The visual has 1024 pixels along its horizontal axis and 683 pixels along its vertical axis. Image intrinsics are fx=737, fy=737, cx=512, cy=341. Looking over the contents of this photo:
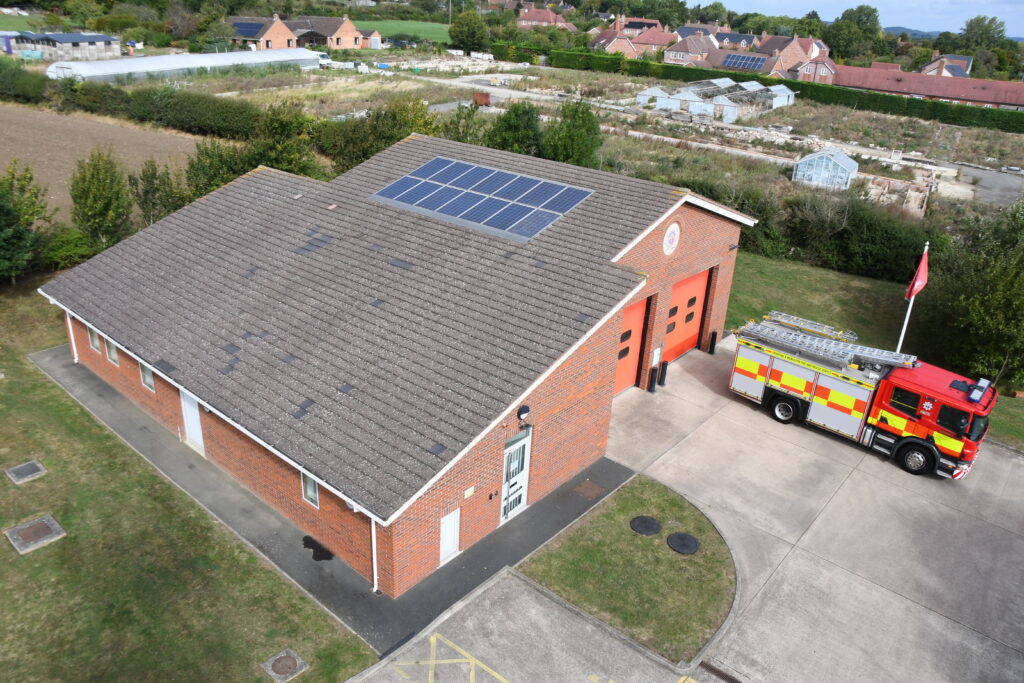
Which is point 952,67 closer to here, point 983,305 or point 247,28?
point 247,28

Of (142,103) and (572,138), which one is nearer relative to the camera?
(572,138)

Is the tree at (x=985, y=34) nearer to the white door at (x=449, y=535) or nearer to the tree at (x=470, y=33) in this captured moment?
the tree at (x=470, y=33)

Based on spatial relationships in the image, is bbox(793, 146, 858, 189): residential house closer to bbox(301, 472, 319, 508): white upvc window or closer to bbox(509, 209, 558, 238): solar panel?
bbox(509, 209, 558, 238): solar panel

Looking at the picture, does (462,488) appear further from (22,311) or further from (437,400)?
(22,311)

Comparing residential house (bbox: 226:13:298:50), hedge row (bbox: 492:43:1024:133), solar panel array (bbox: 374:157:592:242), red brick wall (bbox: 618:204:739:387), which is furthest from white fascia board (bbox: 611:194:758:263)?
residential house (bbox: 226:13:298:50)

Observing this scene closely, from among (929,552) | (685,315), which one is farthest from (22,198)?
(929,552)
